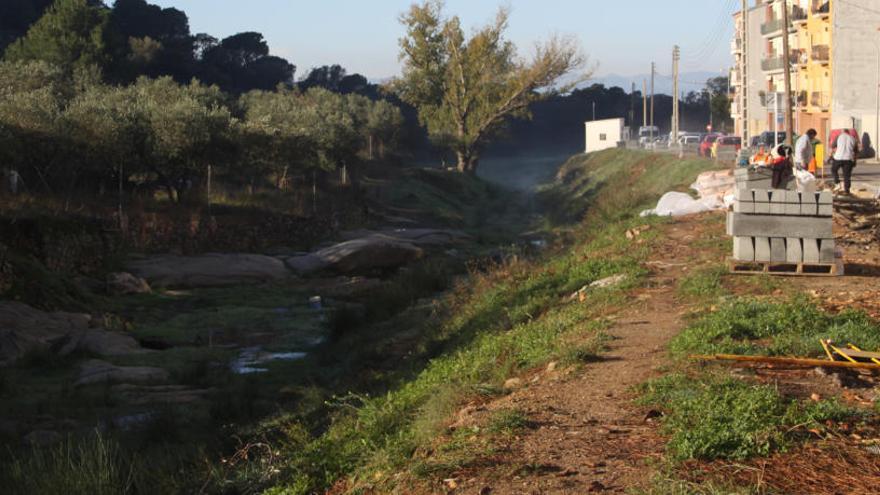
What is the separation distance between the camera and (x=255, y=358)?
17125 millimetres

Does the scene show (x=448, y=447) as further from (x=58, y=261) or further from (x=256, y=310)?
(x=58, y=261)

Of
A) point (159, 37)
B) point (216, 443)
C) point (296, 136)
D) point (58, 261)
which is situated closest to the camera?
point (216, 443)

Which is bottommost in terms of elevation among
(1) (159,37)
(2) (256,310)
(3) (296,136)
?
(2) (256,310)

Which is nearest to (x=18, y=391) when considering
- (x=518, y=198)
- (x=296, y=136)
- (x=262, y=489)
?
(x=262, y=489)

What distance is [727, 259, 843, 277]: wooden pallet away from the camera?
13.6 metres

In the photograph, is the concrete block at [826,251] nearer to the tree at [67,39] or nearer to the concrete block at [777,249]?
the concrete block at [777,249]

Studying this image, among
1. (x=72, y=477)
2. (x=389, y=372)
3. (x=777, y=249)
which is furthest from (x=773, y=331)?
(x=72, y=477)

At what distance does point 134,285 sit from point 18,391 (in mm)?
9979

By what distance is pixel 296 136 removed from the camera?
39.2m

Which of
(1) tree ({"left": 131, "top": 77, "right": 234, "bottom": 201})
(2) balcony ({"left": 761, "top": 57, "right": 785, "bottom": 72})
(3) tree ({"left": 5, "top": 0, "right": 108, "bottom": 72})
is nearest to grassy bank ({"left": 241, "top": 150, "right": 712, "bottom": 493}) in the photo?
(1) tree ({"left": 131, "top": 77, "right": 234, "bottom": 201})

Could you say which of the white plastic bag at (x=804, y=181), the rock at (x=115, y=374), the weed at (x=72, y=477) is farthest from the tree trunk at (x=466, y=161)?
the weed at (x=72, y=477)

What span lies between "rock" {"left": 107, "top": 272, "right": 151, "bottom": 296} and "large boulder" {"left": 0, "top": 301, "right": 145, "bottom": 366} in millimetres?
3607

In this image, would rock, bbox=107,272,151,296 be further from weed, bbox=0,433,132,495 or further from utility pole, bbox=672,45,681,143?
utility pole, bbox=672,45,681,143

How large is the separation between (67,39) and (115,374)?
49.7 m
